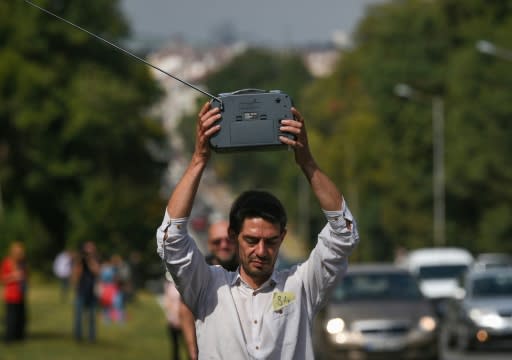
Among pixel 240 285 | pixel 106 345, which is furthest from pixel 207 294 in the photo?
pixel 106 345

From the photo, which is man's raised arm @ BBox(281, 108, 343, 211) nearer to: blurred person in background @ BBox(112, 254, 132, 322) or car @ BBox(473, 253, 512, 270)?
car @ BBox(473, 253, 512, 270)

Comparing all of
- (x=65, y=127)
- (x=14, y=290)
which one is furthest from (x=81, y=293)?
(x=65, y=127)

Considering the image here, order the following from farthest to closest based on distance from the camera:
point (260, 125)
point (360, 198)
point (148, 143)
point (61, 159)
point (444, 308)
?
point (360, 198)
point (148, 143)
point (61, 159)
point (444, 308)
point (260, 125)

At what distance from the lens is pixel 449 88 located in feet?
240

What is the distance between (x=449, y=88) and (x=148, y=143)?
→ 1529 cm

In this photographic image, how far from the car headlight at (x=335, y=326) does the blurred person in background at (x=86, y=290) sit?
247 inches

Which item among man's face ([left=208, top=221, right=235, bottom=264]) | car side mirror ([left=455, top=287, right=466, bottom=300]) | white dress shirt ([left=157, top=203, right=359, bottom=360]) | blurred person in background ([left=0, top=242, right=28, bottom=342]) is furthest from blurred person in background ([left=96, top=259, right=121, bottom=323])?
white dress shirt ([left=157, top=203, right=359, bottom=360])

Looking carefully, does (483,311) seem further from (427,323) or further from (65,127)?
(65,127)

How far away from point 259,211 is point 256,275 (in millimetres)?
255

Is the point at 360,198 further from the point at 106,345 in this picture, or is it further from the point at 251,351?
the point at 251,351

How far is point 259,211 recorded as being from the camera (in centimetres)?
624


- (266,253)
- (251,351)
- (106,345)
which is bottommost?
(251,351)

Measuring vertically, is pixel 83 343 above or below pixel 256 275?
above

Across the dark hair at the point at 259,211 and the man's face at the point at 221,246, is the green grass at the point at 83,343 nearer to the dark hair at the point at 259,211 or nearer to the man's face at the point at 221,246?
the man's face at the point at 221,246
